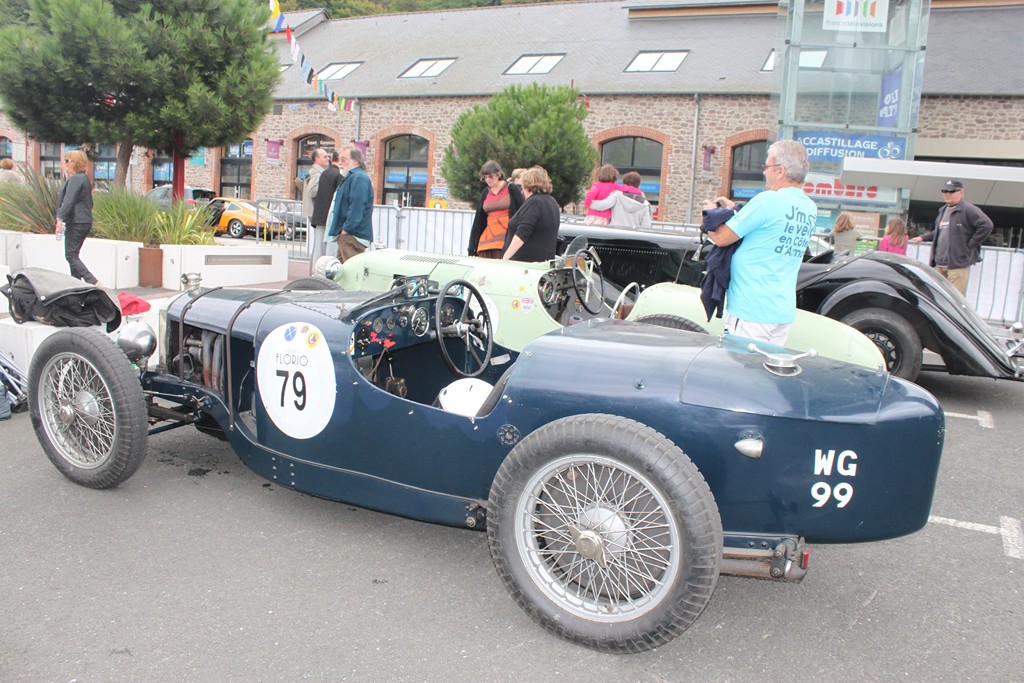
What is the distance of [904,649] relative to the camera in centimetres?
278

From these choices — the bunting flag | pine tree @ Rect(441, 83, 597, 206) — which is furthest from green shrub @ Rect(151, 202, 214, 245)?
pine tree @ Rect(441, 83, 597, 206)

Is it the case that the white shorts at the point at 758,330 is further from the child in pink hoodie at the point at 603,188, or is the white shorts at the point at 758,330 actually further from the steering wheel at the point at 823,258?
the child in pink hoodie at the point at 603,188

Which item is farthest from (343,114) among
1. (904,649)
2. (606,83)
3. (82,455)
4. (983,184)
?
(904,649)

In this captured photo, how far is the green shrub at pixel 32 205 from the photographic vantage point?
33.4 feet

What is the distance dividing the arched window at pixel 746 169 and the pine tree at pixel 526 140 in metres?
8.96

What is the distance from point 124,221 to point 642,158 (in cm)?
1695

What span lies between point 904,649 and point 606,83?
22192mm

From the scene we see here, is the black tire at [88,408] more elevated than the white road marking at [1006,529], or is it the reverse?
the black tire at [88,408]

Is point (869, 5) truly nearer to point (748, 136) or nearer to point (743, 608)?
point (748, 136)

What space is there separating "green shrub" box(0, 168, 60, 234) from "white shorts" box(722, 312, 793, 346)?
9.23m

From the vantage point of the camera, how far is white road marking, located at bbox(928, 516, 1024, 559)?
3688 mm

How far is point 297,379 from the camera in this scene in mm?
3445

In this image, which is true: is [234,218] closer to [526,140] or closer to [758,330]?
[526,140]

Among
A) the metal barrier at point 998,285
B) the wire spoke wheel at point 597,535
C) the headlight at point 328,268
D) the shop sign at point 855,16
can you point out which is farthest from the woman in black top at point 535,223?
the shop sign at point 855,16
